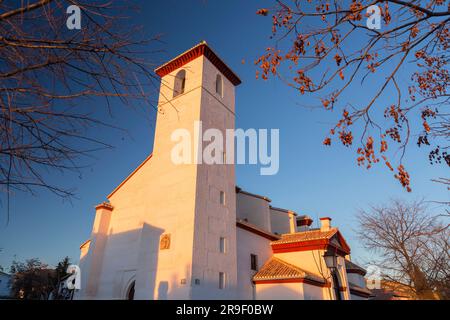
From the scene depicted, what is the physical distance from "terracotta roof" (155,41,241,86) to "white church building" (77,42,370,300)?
0.06m

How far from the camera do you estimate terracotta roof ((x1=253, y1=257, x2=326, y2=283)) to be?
14.6 metres

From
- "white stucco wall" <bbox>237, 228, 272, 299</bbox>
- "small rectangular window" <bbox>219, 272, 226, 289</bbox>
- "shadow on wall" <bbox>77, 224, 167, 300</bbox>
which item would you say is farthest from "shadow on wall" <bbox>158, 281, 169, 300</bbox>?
"white stucco wall" <bbox>237, 228, 272, 299</bbox>

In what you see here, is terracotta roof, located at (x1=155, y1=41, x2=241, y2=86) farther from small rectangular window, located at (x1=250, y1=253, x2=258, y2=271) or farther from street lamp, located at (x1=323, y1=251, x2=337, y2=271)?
street lamp, located at (x1=323, y1=251, x2=337, y2=271)

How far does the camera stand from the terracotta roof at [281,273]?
47.9ft

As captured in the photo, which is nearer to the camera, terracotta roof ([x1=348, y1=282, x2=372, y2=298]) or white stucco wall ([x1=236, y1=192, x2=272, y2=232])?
white stucco wall ([x1=236, y1=192, x2=272, y2=232])

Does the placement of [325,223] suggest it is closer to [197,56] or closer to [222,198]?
[222,198]

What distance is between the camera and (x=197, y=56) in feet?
57.0

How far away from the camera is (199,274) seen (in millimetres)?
11953

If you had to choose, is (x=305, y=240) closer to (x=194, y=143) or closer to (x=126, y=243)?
(x=194, y=143)

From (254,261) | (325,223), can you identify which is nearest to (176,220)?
(254,261)

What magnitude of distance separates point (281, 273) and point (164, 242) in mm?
6937

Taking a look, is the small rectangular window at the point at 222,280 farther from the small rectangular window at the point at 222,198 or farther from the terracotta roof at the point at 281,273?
the small rectangular window at the point at 222,198

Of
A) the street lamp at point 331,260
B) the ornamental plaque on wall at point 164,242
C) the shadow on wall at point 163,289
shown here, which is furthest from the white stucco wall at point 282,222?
the street lamp at point 331,260
